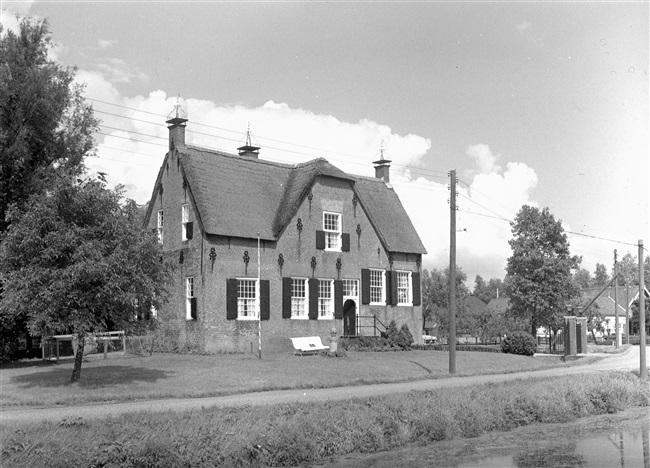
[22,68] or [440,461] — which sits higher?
[22,68]

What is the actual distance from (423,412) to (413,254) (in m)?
26.9

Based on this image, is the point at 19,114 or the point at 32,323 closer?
the point at 32,323

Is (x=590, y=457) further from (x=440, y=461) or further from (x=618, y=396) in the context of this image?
(x=618, y=396)

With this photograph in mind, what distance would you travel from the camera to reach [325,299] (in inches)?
1422

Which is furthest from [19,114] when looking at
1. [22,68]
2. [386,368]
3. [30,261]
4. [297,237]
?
[386,368]

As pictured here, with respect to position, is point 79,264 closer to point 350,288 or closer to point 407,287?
point 350,288

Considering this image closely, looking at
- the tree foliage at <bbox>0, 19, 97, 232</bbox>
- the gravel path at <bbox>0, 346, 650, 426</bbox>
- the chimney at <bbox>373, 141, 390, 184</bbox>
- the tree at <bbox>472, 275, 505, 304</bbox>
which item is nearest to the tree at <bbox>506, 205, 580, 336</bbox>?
the chimney at <bbox>373, 141, 390, 184</bbox>

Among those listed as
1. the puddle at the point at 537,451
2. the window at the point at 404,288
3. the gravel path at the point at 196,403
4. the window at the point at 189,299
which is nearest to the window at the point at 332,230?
the window at the point at 404,288

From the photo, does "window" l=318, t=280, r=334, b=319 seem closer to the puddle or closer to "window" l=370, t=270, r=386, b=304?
"window" l=370, t=270, r=386, b=304

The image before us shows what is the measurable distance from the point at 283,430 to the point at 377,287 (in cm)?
2667

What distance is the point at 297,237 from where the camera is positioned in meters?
35.1

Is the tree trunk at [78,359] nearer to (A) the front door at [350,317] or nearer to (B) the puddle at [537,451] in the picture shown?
(B) the puddle at [537,451]

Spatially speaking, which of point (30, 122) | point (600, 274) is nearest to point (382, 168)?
point (30, 122)

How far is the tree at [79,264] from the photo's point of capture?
68.2 feet
